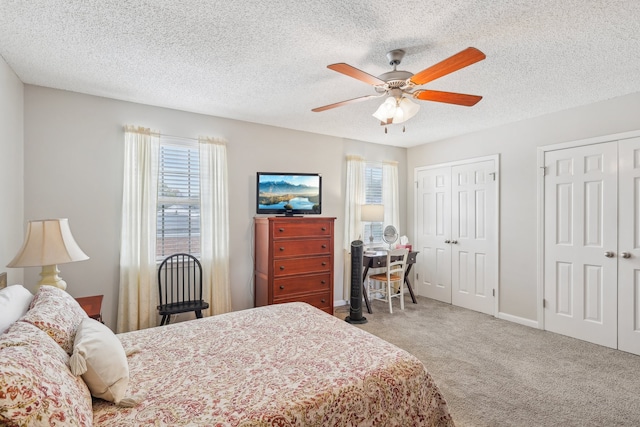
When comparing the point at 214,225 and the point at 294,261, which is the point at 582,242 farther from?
the point at 214,225

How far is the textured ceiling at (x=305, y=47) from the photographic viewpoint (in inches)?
72.1

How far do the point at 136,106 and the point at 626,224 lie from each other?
16.8 feet

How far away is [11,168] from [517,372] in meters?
4.54

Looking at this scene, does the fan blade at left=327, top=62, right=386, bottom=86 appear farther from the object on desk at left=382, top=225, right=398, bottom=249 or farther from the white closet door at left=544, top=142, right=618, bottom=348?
the object on desk at left=382, top=225, right=398, bottom=249

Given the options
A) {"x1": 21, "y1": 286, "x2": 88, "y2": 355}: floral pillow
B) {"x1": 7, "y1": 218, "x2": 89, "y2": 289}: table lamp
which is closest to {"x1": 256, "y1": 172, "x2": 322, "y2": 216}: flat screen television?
{"x1": 7, "y1": 218, "x2": 89, "y2": 289}: table lamp

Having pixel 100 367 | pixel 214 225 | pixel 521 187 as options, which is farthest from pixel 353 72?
pixel 521 187

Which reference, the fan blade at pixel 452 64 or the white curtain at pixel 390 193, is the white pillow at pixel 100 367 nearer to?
the fan blade at pixel 452 64

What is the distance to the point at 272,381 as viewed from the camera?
1.45 meters

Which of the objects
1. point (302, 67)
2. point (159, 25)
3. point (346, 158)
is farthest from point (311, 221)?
point (159, 25)

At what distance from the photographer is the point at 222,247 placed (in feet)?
12.3

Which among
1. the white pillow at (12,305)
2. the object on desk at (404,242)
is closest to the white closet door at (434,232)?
the object on desk at (404,242)

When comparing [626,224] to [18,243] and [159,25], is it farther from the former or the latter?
[18,243]

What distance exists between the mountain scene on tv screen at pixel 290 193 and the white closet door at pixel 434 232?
81.7 inches

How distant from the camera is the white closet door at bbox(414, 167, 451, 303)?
16.1 feet
